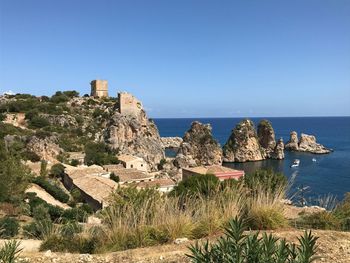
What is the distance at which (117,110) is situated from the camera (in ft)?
196

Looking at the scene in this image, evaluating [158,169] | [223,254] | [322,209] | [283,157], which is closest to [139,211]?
[223,254]

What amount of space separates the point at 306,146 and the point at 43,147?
7936 cm

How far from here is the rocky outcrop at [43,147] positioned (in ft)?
118

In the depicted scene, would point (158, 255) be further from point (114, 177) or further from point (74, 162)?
point (74, 162)

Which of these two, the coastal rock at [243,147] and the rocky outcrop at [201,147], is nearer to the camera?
the rocky outcrop at [201,147]

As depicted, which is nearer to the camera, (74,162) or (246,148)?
(74,162)

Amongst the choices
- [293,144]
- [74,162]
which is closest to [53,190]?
[74,162]

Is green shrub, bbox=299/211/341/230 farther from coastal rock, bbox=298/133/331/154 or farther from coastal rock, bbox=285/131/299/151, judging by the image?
coastal rock, bbox=285/131/299/151

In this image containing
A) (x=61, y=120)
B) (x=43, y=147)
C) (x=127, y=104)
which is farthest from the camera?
(x=127, y=104)

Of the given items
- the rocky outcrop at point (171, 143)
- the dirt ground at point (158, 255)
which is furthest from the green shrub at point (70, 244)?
the rocky outcrop at point (171, 143)

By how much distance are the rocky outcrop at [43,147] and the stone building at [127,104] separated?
72.4 ft

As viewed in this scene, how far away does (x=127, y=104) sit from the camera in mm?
59875

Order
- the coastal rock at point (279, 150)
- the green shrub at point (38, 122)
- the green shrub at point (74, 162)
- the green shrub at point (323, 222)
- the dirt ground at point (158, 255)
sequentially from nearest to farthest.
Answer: the dirt ground at point (158, 255) → the green shrub at point (323, 222) → the green shrub at point (74, 162) → the green shrub at point (38, 122) → the coastal rock at point (279, 150)

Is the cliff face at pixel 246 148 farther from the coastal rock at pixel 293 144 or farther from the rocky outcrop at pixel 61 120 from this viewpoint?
the rocky outcrop at pixel 61 120
